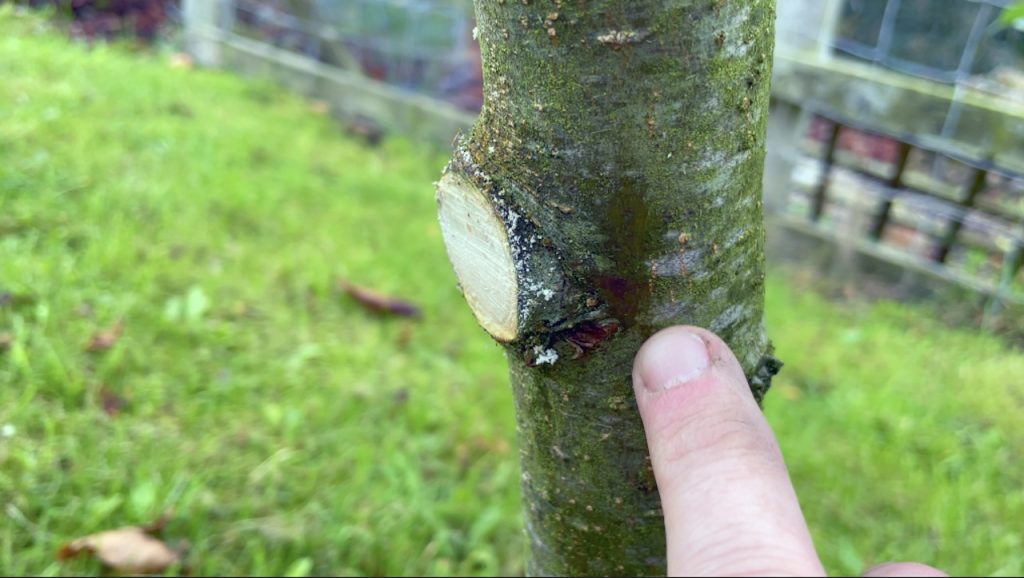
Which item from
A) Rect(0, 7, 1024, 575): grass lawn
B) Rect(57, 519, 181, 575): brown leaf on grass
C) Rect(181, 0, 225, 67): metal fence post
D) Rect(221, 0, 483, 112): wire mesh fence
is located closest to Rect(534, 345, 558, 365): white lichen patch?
Rect(0, 7, 1024, 575): grass lawn

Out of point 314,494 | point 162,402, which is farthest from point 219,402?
point 314,494

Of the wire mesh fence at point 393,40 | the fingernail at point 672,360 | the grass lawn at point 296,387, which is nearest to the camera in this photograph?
the fingernail at point 672,360

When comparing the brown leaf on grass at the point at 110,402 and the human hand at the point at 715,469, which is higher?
the human hand at the point at 715,469

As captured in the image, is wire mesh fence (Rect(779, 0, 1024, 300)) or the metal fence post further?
the metal fence post

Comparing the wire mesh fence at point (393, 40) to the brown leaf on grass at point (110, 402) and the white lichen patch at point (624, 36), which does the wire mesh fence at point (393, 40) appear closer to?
the brown leaf on grass at point (110, 402)

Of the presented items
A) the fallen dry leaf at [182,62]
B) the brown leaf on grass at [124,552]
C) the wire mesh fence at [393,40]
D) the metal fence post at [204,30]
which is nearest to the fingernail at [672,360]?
the brown leaf on grass at [124,552]

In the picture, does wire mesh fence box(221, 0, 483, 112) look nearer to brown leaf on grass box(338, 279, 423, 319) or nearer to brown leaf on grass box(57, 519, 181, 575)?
brown leaf on grass box(338, 279, 423, 319)
